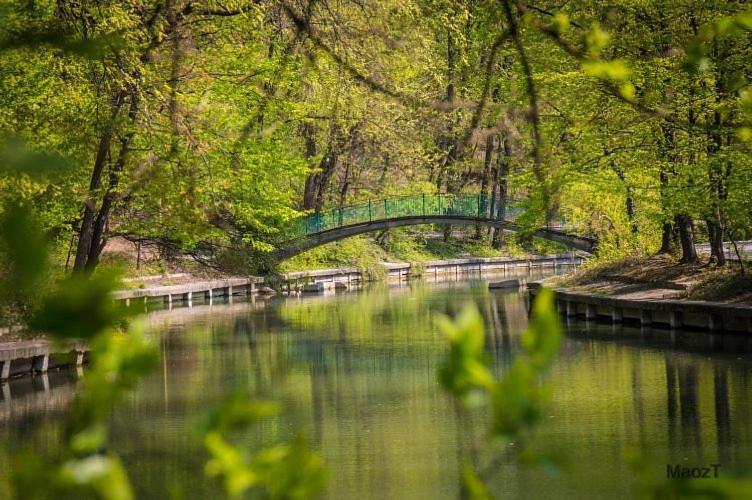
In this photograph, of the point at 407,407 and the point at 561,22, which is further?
the point at 407,407

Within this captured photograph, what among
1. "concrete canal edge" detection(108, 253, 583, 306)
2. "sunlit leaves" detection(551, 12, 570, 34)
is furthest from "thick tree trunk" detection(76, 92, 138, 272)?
"sunlit leaves" detection(551, 12, 570, 34)

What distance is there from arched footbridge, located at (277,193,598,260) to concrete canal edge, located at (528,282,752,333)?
14.3m

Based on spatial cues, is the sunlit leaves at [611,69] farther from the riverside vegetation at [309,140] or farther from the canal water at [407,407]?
the canal water at [407,407]

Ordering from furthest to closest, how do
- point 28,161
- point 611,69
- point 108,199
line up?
point 108,199 < point 611,69 < point 28,161

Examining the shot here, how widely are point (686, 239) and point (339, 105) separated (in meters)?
13.2

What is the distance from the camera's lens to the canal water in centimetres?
1188

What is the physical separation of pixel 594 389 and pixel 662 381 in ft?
3.44

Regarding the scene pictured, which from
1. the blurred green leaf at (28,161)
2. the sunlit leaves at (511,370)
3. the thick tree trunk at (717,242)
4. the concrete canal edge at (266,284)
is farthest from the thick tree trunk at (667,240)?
the sunlit leaves at (511,370)

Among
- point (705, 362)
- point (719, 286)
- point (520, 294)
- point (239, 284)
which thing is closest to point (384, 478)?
point (705, 362)

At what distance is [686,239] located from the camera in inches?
1021

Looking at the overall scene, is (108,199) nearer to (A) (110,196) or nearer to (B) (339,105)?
(A) (110,196)

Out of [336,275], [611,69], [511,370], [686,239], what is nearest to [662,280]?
[686,239]

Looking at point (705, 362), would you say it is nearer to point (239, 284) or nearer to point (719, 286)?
point (719, 286)

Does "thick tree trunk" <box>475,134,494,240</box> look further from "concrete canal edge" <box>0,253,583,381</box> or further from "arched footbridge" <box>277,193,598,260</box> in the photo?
"concrete canal edge" <box>0,253,583,381</box>
